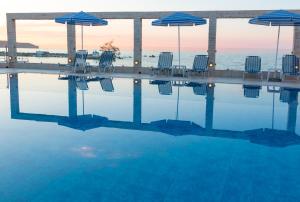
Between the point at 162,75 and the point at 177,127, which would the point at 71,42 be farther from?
the point at 177,127

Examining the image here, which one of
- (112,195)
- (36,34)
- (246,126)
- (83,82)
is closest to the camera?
(112,195)

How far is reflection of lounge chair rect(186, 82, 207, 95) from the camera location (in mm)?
9414

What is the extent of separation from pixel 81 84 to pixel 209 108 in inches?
195

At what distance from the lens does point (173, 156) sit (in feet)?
13.4

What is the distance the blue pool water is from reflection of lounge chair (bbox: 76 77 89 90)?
65.2 inches

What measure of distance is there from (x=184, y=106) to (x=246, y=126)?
195 centimetres

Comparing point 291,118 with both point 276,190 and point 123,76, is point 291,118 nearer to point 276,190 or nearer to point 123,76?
point 276,190

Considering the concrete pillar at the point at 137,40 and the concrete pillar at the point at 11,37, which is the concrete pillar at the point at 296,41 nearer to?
the concrete pillar at the point at 137,40

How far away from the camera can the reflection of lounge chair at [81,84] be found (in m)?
10.2

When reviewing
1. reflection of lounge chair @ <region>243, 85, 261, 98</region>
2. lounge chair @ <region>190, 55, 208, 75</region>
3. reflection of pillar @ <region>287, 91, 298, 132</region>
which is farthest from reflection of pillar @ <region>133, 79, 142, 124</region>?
reflection of lounge chair @ <region>243, 85, 261, 98</region>

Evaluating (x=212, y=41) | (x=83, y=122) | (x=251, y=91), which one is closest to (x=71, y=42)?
(x=212, y=41)

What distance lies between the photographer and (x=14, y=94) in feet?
29.1

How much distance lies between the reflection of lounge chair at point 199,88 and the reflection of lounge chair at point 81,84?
10.1 ft

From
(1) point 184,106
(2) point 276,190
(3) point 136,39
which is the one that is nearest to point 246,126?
(1) point 184,106
